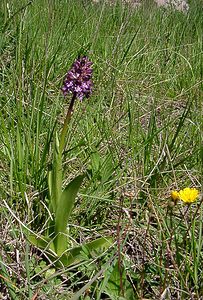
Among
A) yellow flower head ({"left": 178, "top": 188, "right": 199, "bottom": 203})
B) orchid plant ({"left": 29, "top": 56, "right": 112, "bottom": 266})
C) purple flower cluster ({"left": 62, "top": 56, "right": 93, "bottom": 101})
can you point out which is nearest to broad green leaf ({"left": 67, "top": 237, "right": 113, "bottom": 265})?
orchid plant ({"left": 29, "top": 56, "right": 112, "bottom": 266})

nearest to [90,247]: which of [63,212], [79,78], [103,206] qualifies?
[63,212]

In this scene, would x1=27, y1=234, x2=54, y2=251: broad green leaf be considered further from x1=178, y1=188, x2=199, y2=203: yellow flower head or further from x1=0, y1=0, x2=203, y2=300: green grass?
x1=178, y1=188, x2=199, y2=203: yellow flower head

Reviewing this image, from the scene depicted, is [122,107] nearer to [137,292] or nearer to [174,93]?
[174,93]

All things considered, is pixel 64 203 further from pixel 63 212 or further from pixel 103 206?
pixel 103 206

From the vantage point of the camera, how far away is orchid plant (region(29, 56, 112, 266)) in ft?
3.02

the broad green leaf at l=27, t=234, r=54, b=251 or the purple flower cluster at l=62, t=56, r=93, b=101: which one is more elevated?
the purple flower cluster at l=62, t=56, r=93, b=101

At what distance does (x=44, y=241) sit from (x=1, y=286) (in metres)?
0.13

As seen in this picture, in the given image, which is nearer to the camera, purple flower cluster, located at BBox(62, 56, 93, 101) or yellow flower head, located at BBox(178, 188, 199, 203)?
yellow flower head, located at BBox(178, 188, 199, 203)

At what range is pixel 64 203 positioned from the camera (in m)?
0.92

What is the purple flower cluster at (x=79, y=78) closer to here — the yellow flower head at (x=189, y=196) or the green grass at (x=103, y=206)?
the green grass at (x=103, y=206)

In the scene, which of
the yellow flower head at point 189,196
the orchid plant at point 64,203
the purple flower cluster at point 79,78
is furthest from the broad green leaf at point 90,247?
the purple flower cluster at point 79,78

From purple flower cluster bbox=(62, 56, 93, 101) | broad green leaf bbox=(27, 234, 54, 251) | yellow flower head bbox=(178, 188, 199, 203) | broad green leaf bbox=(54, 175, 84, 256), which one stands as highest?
purple flower cluster bbox=(62, 56, 93, 101)

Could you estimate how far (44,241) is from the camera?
946 millimetres

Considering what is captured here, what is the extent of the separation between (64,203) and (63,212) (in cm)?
2
